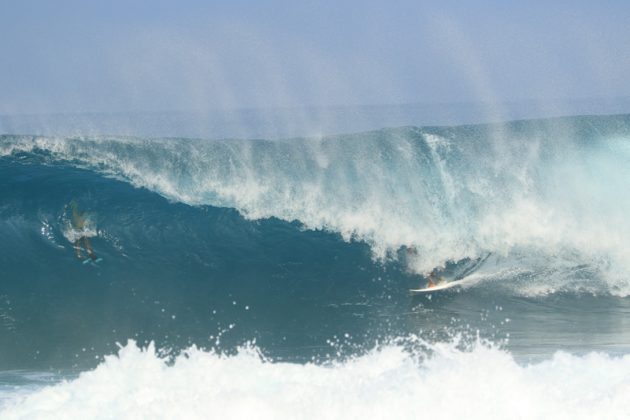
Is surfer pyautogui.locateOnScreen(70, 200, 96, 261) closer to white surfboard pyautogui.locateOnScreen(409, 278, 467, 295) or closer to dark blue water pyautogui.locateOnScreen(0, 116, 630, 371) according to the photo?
dark blue water pyautogui.locateOnScreen(0, 116, 630, 371)

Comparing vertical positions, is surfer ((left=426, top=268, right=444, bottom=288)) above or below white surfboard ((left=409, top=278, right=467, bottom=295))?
above

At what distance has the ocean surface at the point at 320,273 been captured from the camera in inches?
231

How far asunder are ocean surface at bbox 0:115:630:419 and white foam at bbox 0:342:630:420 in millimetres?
19

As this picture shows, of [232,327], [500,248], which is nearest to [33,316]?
[232,327]

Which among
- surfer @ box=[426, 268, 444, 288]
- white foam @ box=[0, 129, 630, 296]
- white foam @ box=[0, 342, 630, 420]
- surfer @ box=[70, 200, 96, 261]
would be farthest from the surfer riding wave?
surfer @ box=[426, 268, 444, 288]

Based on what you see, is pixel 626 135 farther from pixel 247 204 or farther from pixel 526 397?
pixel 526 397

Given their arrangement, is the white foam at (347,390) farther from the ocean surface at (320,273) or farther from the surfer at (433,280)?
the surfer at (433,280)

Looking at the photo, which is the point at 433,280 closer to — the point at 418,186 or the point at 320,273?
the point at 320,273

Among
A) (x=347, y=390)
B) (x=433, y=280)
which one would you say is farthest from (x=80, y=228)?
(x=347, y=390)

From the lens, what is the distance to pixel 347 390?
5.79 m

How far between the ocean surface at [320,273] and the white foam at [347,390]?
19mm

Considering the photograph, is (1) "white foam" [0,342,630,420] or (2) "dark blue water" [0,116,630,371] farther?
(2) "dark blue water" [0,116,630,371]

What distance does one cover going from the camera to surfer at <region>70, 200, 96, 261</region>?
1087 centimetres

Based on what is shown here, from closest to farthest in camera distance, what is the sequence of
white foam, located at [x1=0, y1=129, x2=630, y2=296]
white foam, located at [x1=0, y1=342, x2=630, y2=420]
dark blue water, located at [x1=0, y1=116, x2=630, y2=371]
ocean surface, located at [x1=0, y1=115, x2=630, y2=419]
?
white foam, located at [x1=0, y1=342, x2=630, y2=420] < ocean surface, located at [x1=0, y1=115, x2=630, y2=419] < dark blue water, located at [x1=0, y1=116, x2=630, y2=371] < white foam, located at [x1=0, y1=129, x2=630, y2=296]
